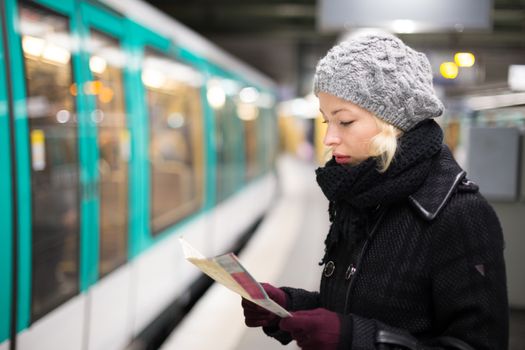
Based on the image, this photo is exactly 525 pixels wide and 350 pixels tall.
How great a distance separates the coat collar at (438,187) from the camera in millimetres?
1230

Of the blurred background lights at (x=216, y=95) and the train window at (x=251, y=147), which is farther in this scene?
the train window at (x=251, y=147)

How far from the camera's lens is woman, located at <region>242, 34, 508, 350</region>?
1.20m

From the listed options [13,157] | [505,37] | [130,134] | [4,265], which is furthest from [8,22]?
[505,37]

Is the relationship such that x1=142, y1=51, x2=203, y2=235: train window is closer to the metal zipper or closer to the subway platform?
the subway platform

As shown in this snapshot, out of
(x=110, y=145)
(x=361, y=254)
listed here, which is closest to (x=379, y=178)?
(x=361, y=254)

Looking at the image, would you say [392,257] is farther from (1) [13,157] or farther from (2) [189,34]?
(2) [189,34]

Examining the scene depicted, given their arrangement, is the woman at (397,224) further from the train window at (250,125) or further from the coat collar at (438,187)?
the train window at (250,125)

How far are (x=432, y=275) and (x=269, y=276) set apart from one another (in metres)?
4.90

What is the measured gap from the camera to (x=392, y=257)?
4.22 ft

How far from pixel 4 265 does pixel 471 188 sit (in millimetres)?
1844

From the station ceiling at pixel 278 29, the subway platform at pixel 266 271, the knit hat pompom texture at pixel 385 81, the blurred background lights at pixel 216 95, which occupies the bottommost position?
the subway platform at pixel 266 271

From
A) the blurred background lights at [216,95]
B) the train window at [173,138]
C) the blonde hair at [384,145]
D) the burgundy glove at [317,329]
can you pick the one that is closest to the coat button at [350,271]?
the burgundy glove at [317,329]

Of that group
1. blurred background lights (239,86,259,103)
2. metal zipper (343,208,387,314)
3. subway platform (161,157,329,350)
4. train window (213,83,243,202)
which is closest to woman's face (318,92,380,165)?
metal zipper (343,208,387,314)

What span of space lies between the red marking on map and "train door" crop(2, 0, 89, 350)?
1.44m
